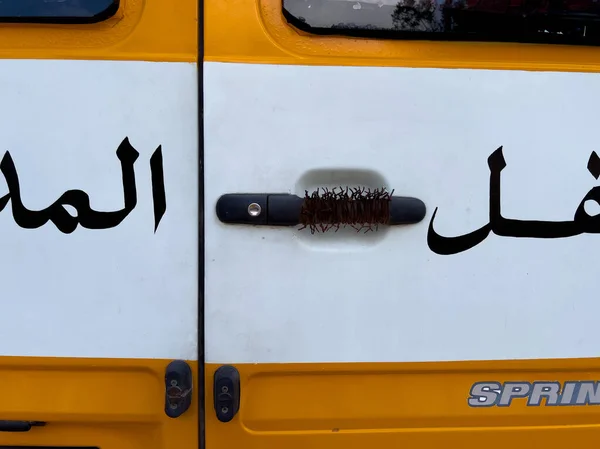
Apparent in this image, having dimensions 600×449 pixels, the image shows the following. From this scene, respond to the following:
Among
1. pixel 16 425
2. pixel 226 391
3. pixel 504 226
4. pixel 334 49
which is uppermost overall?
pixel 334 49

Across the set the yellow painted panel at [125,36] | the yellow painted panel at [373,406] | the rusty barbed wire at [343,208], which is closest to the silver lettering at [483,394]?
the yellow painted panel at [373,406]

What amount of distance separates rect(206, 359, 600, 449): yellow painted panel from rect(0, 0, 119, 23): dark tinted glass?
82 centimetres

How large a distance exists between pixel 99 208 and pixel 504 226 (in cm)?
91

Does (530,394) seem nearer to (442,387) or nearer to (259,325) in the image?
(442,387)

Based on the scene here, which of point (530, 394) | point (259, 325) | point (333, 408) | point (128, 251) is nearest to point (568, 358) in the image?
point (530, 394)

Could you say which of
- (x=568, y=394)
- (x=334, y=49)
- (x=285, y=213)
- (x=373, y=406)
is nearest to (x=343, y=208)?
(x=285, y=213)

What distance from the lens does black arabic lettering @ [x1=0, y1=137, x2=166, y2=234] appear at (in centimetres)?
107

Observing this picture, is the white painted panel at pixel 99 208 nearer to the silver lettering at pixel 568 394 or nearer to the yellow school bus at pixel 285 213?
the yellow school bus at pixel 285 213

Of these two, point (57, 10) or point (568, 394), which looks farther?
point (568, 394)

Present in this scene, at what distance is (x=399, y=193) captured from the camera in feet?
3.60

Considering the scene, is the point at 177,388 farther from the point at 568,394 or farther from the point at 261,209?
the point at 568,394

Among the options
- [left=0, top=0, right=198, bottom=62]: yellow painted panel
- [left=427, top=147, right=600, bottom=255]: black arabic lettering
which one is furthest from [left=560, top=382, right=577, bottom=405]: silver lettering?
[left=0, top=0, right=198, bottom=62]: yellow painted panel

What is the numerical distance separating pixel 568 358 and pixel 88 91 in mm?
1253

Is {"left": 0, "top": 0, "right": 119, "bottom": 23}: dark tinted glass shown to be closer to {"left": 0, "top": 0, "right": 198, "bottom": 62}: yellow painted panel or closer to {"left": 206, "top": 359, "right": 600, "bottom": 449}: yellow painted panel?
{"left": 0, "top": 0, "right": 198, "bottom": 62}: yellow painted panel
